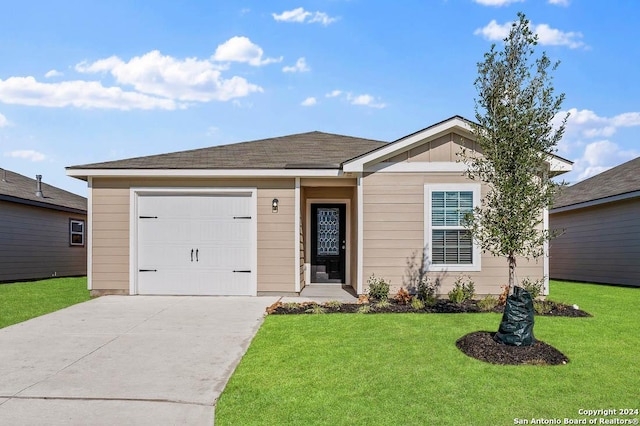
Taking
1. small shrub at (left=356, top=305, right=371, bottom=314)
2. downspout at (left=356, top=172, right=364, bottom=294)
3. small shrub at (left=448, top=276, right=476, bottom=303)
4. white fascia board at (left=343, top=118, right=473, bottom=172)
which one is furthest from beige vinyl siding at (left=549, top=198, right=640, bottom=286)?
small shrub at (left=356, top=305, right=371, bottom=314)

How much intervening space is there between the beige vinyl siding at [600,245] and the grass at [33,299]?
14.1 metres

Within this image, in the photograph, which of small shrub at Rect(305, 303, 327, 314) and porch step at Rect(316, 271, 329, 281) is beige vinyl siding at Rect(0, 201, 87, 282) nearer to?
porch step at Rect(316, 271, 329, 281)

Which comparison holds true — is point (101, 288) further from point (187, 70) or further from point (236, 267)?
point (187, 70)

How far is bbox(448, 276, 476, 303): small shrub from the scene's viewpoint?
8555 mm

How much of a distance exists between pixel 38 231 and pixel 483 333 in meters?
15.3

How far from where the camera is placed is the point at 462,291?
871 cm

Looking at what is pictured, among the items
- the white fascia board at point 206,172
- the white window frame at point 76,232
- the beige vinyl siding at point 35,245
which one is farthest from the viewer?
the white window frame at point 76,232

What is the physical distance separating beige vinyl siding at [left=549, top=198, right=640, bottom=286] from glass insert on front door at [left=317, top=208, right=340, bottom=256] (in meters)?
7.79

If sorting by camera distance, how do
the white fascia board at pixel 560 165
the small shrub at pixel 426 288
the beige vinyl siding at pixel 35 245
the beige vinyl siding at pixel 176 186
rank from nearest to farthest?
the white fascia board at pixel 560 165 < the small shrub at pixel 426 288 < the beige vinyl siding at pixel 176 186 < the beige vinyl siding at pixel 35 245

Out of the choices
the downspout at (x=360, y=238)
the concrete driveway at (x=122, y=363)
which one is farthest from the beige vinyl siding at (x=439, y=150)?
the concrete driveway at (x=122, y=363)

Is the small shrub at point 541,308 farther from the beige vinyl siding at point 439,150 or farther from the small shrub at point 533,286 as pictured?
the beige vinyl siding at point 439,150

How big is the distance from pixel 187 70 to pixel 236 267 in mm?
11238

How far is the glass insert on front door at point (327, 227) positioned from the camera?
37.7ft

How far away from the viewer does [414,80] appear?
477 inches
